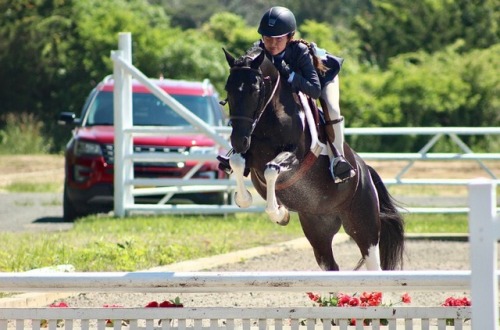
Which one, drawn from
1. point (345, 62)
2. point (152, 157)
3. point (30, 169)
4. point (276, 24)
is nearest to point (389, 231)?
point (276, 24)

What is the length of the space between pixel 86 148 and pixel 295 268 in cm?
486

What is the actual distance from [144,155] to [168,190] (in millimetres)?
608

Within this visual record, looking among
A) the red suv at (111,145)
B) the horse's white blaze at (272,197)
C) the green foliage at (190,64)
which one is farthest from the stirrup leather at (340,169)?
the green foliage at (190,64)

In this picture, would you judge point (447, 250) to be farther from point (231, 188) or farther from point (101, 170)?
point (101, 170)

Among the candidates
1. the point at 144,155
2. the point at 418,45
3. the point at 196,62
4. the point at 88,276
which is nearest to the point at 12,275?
the point at 88,276

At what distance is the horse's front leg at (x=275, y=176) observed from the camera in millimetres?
7039

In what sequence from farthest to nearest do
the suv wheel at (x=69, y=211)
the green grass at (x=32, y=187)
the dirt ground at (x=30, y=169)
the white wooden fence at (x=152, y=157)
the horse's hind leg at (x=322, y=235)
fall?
1. the dirt ground at (x=30, y=169)
2. the green grass at (x=32, y=187)
3. the suv wheel at (x=69, y=211)
4. the white wooden fence at (x=152, y=157)
5. the horse's hind leg at (x=322, y=235)

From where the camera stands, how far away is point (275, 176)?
7.03 m

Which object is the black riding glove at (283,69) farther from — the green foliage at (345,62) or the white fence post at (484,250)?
the green foliage at (345,62)

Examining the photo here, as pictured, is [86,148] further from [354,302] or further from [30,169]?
[30,169]

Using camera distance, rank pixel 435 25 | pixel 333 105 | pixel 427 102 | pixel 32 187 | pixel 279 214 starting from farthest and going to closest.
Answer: pixel 435 25, pixel 427 102, pixel 32 187, pixel 333 105, pixel 279 214

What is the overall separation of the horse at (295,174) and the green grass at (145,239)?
2.36 m

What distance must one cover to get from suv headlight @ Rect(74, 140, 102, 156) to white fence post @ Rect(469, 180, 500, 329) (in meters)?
10.6

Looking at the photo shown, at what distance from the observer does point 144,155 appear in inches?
571
